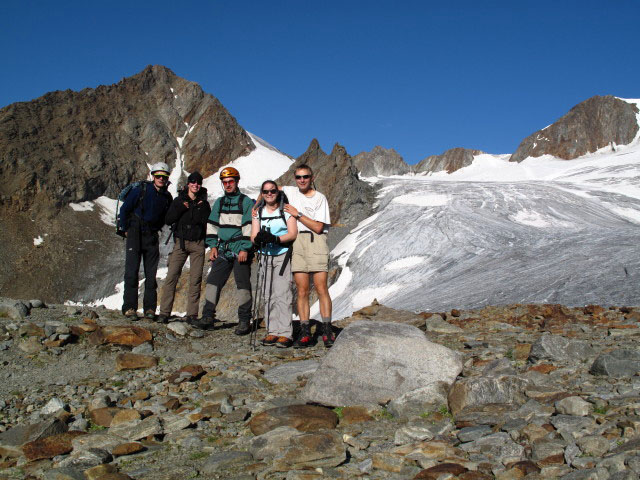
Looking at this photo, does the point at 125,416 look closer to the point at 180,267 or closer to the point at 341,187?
the point at 180,267

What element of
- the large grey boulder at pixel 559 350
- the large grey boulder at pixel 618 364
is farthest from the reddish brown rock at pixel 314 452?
the large grey boulder at pixel 559 350

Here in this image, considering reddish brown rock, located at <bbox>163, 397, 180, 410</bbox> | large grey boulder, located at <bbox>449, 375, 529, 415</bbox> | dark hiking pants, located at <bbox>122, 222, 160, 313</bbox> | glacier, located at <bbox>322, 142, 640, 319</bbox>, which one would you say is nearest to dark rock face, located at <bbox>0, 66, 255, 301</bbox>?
glacier, located at <bbox>322, 142, 640, 319</bbox>

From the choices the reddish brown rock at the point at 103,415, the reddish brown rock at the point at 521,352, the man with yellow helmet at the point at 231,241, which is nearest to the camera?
the reddish brown rock at the point at 103,415

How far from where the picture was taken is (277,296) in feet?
29.2

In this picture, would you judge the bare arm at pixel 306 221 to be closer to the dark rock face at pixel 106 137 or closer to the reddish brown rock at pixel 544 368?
the reddish brown rock at pixel 544 368

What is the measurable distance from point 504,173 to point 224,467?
122 metres

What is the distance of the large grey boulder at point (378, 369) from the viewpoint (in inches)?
225

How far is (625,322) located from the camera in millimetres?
9398

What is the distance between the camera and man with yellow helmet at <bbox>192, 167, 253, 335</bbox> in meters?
9.53

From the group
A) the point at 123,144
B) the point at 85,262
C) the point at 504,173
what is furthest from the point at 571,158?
the point at 85,262

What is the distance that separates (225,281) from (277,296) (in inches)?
59.5

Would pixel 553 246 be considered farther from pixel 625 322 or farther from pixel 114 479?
pixel 114 479

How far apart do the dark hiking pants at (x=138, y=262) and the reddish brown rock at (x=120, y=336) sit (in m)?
1.40

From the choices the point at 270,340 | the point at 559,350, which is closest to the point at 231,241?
the point at 270,340
